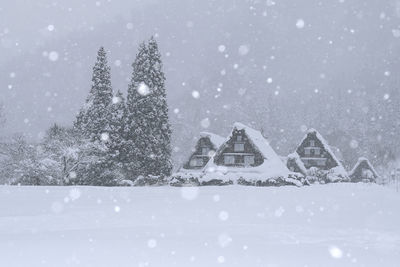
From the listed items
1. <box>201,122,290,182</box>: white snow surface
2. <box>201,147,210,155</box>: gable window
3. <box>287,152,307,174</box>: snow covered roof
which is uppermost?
<box>201,147,210,155</box>: gable window

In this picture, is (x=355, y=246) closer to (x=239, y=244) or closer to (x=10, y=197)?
(x=239, y=244)

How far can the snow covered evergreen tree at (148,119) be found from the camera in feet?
129

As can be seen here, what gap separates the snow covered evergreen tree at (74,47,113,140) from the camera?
39.6 meters

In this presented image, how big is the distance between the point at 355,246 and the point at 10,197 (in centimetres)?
1223

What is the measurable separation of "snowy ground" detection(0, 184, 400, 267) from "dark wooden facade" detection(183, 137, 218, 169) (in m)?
38.8

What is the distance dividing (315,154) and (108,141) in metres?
33.3

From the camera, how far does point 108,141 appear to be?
39.6 meters

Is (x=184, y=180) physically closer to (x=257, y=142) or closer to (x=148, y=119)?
(x=148, y=119)

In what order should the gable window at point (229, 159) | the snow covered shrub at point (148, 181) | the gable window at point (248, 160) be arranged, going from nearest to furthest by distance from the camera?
the snow covered shrub at point (148, 181), the gable window at point (248, 160), the gable window at point (229, 159)

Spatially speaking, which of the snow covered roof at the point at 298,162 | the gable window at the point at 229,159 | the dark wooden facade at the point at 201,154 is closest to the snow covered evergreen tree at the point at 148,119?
the gable window at the point at 229,159

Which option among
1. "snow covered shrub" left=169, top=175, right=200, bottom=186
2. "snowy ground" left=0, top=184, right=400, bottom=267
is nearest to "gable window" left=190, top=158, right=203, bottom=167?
"snow covered shrub" left=169, top=175, right=200, bottom=186

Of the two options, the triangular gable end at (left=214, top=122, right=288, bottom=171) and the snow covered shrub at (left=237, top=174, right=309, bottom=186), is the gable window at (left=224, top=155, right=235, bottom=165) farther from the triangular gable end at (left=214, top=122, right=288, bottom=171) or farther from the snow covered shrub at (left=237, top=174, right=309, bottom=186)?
the snow covered shrub at (left=237, top=174, right=309, bottom=186)

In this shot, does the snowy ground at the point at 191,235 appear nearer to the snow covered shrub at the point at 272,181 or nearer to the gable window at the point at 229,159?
the snow covered shrub at the point at 272,181

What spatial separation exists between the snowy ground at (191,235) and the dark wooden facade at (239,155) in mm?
31412
